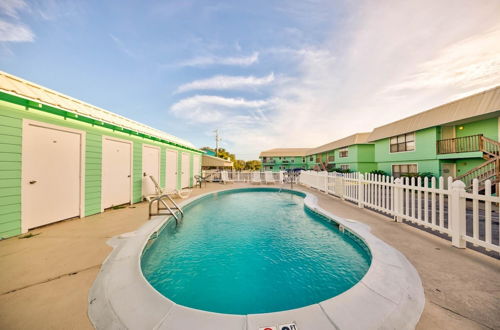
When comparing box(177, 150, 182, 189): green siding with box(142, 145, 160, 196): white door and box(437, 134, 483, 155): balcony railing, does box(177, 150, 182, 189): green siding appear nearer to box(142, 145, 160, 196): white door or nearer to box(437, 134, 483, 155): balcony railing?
box(142, 145, 160, 196): white door

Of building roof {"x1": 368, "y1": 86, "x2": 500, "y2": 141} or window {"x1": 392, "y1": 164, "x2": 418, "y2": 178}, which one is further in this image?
window {"x1": 392, "y1": 164, "x2": 418, "y2": 178}

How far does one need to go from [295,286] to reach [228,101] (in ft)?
52.0

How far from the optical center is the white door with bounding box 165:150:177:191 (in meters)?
9.72

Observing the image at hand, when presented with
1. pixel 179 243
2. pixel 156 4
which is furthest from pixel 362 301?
pixel 156 4

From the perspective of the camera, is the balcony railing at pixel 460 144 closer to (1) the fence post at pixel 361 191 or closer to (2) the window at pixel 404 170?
(2) the window at pixel 404 170

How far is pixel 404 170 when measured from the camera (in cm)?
1464

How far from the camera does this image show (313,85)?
11477 millimetres

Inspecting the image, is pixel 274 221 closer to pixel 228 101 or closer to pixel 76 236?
pixel 76 236

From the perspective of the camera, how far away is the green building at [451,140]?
30.9 ft

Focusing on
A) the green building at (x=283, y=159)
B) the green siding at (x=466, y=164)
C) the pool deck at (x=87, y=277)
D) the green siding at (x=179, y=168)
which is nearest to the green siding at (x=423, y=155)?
the green siding at (x=466, y=164)

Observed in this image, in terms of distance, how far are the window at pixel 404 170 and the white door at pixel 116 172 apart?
61.3ft

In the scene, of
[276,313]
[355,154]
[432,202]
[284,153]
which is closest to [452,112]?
[355,154]

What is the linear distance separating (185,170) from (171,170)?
2.05 metres

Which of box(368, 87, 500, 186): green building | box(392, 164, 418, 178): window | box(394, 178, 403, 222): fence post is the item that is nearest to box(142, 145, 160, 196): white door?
box(394, 178, 403, 222): fence post
